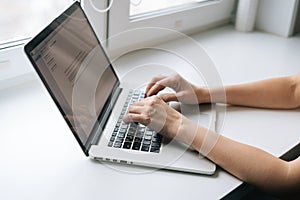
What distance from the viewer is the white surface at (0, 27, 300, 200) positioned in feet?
2.44

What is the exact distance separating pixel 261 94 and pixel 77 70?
451 mm

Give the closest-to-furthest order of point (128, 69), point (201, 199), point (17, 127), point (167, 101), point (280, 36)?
point (201, 199) < point (17, 127) < point (167, 101) < point (128, 69) < point (280, 36)

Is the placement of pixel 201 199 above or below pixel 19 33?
below

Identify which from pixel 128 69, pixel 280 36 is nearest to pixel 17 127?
pixel 128 69

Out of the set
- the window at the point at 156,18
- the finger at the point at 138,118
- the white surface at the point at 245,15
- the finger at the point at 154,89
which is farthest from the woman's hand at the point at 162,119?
the white surface at the point at 245,15

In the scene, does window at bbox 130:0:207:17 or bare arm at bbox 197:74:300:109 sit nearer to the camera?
bare arm at bbox 197:74:300:109

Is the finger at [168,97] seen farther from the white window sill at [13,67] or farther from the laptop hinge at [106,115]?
the white window sill at [13,67]

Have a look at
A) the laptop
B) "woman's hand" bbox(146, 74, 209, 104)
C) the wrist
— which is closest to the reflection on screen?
Answer: the laptop

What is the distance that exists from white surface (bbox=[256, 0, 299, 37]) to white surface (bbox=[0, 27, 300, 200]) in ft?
1.55

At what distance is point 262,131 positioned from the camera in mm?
968

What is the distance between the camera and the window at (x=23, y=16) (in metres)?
1.06

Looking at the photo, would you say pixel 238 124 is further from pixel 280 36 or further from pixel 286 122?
pixel 280 36

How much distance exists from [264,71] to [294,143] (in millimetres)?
421

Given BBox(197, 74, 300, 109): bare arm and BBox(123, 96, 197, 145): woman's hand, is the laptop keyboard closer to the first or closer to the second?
BBox(123, 96, 197, 145): woman's hand
